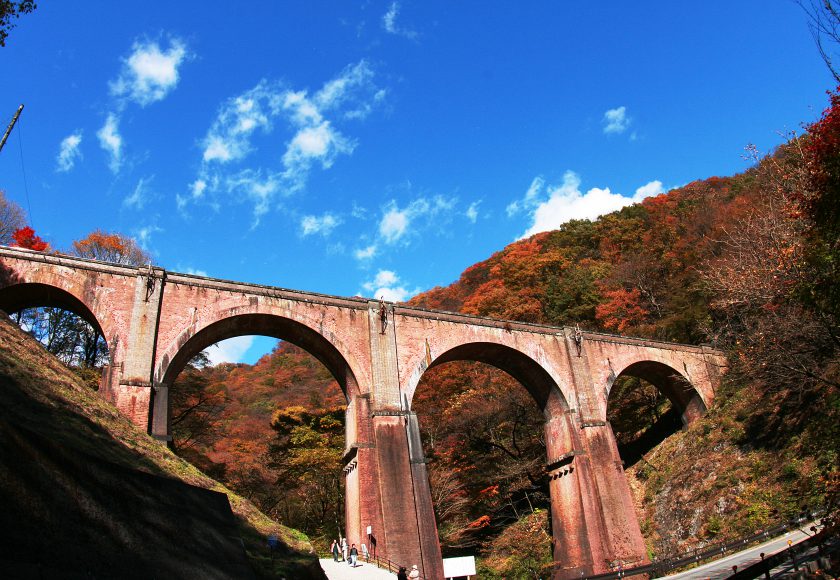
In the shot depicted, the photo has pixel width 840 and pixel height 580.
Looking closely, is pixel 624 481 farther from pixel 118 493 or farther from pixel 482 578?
pixel 118 493

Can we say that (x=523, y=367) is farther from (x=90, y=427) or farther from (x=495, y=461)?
(x=90, y=427)

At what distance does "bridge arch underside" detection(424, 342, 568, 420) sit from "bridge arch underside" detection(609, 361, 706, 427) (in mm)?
4732

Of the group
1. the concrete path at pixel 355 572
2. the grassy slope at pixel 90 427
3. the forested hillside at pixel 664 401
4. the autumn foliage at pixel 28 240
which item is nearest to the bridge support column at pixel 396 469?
the concrete path at pixel 355 572

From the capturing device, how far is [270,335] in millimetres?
19062

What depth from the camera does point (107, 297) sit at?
52.8 feet

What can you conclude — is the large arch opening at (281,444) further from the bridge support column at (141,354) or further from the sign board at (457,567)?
the sign board at (457,567)

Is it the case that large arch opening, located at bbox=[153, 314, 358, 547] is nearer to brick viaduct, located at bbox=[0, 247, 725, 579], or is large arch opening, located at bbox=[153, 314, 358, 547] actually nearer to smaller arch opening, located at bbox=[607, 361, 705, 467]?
brick viaduct, located at bbox=[0, 247, 725, 579]

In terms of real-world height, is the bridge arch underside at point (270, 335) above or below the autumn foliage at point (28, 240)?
below

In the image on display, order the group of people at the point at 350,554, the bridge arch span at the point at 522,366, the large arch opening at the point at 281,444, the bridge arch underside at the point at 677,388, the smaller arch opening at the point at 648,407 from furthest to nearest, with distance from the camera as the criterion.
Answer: the smaller arch opening at the point at 648,407
the bridge arch underside at the point at 677,388
the bridge arch span at the point at 522,366
the large arch opening at the point at 281,444
the group of people at the point at 350,554

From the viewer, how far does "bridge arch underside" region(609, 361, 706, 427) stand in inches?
1019

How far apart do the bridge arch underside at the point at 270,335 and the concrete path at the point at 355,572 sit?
5.00 meters

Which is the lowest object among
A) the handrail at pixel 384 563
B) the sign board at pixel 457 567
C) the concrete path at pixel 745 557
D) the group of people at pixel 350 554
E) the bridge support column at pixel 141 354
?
the concrete path at pixel 745 557

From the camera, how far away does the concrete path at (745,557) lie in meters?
14.1

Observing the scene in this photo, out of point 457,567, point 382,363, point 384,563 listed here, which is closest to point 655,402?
point 382,363
